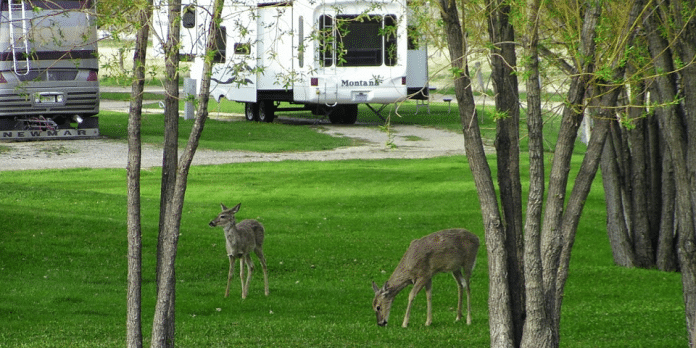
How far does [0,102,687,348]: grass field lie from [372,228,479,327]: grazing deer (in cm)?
23

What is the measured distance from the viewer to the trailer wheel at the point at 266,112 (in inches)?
1315

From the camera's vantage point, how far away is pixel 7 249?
11992mm

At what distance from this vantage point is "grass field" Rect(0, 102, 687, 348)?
8.49m

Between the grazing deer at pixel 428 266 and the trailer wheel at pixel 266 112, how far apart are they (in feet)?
80.7

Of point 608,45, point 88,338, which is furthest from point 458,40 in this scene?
A: point 88,338

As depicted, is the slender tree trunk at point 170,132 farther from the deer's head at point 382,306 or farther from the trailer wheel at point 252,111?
the trailer wheel at point 252,111

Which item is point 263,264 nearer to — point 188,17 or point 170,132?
point 188,17

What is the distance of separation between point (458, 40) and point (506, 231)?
1.49m

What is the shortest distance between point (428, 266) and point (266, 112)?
25133 mm

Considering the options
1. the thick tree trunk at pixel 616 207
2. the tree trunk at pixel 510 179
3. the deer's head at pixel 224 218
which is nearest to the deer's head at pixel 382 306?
the tree trunk at pixel 510 179

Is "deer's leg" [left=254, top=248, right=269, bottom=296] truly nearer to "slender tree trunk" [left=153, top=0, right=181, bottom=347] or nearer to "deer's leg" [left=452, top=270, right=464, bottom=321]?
"deer's leg" [left=452, top=270, right=464, bottom=321]

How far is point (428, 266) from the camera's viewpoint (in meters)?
8.90

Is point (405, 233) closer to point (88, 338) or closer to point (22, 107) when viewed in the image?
point (88, 338)

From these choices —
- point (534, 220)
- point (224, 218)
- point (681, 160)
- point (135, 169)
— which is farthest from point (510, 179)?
point (224, 218)
